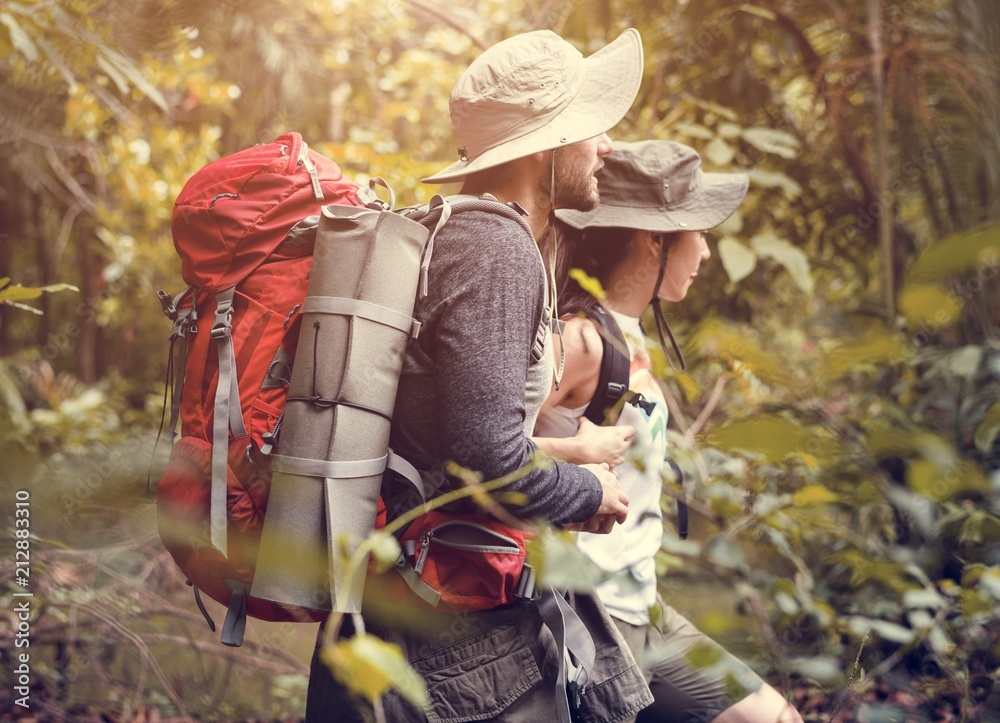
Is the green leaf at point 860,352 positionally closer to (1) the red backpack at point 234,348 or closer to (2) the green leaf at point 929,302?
(2) the green leaf at point 929,302

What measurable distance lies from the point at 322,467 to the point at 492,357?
0.32m

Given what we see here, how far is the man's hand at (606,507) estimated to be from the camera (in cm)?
160

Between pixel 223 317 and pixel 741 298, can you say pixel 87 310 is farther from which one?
pixel 223 317

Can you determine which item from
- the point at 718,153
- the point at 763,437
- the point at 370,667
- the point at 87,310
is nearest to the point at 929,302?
the point at 763,437

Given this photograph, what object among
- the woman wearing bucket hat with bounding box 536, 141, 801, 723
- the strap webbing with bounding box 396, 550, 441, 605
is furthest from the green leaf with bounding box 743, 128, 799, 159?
the strap webbing with bounding box 396, 550, 441, 605

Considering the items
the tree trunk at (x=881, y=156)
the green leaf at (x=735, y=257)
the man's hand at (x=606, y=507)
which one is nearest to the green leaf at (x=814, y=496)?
the man's hand at (x=606, y=507)

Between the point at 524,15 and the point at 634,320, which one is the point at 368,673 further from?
the point at 524,15

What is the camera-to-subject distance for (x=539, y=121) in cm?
175

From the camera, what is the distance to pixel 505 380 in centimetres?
145

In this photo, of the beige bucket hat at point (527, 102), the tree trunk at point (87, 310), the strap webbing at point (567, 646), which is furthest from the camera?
the tree trunk at point (87, 310)

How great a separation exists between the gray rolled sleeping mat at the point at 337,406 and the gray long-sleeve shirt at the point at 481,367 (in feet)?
0.23

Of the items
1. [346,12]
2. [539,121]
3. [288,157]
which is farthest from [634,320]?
[346,12]

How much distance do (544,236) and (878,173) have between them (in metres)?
2.71

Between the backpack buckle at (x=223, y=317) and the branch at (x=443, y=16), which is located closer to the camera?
the backpack buckle at (x=223, y=317)
